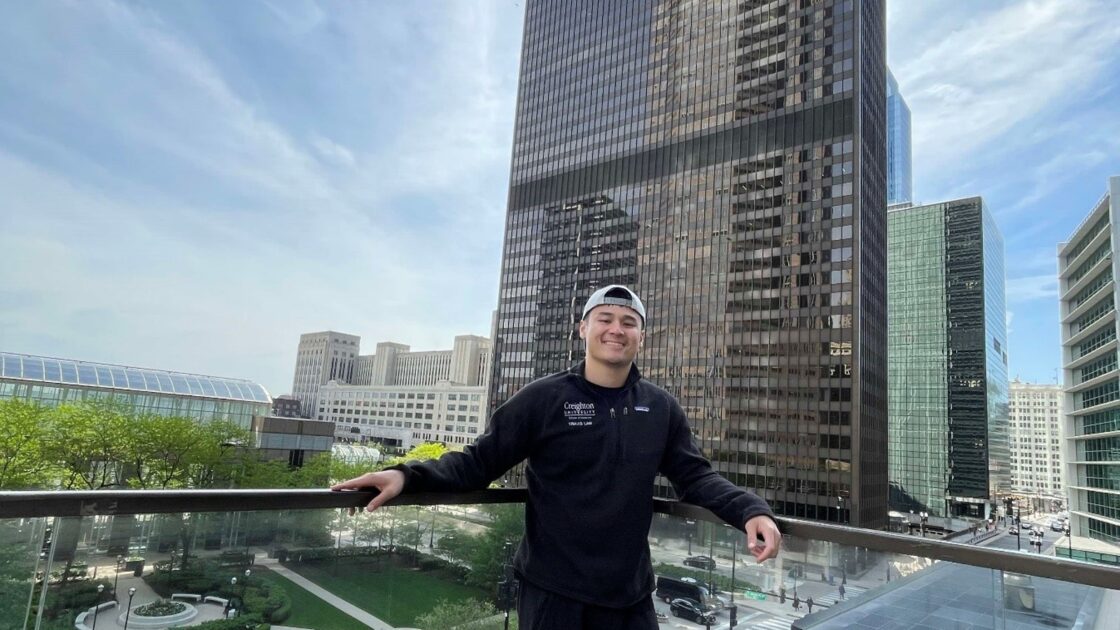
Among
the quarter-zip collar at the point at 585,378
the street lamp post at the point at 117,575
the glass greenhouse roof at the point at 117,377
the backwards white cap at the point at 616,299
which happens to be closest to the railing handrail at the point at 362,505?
the street lamp post at the point at 117,575

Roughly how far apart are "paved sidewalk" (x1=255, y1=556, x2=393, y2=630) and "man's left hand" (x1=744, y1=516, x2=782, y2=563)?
1570 mm

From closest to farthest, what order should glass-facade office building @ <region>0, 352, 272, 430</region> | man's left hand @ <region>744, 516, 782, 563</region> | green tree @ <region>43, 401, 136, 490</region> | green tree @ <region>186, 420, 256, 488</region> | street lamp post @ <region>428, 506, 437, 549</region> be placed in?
1. man's left hand @ <region>744, 516, 782, 563</region>
2. street lamp post @ <region>428, 506, 437, 549</region>
3. green tree @ <region>43, 401, 136, 490</region>
4. green tree @ <region>186, 420, 256, 488</region>
5. glass-facade office building @ <region>0, 352, 272, 430</region>

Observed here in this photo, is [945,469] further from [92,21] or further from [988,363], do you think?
[92,21]

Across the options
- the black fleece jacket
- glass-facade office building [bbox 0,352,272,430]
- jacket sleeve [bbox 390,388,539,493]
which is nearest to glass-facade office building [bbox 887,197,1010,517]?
glass-facade office building [bbox 0,352,272,430]

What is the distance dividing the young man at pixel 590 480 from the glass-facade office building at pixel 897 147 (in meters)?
118

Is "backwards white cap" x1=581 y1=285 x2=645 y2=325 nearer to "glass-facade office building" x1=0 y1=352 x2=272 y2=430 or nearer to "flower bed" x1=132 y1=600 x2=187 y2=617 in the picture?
"flower bed" x1=132 y1=600 x2=187 y2=617

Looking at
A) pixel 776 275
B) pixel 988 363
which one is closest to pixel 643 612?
pixel 776 275

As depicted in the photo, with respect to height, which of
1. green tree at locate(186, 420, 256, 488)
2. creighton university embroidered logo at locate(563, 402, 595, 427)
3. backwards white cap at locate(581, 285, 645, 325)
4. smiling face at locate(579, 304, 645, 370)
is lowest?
green tree at locate(186, 420, 256, 488)

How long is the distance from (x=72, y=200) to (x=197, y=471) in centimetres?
3424

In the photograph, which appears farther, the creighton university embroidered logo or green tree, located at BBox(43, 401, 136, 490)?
green tree, located at BBox(43, 401, 136, 490)

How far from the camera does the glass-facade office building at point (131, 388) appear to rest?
1210 inches

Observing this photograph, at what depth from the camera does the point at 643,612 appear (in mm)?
2109

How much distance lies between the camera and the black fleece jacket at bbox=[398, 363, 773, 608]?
2027 mm

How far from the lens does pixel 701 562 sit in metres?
2.83
